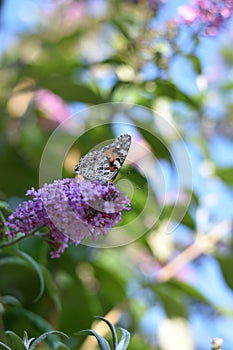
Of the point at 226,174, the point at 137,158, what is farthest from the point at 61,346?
the point at 226,174

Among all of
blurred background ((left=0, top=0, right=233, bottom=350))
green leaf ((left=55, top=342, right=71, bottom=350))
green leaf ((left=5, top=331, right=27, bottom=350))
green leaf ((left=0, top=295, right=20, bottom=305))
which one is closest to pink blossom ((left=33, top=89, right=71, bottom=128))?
blurred background ((left=0, top=0, right=233, bottom=350))

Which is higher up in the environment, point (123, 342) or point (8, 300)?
point (8, 300)

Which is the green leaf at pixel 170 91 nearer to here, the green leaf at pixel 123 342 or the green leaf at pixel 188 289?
the green leaf at pixel 188 289

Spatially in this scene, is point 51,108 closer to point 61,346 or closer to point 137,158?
point 137,158

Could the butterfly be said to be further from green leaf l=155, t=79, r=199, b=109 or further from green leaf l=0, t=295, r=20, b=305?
green leaf l=155, t=79, r=199, b=109

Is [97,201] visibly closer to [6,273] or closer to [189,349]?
[6,273]

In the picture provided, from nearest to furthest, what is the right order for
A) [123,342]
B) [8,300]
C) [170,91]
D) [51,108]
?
1. [123,342]
2. [8,300]
3. [170,91]
4. [51,108]
